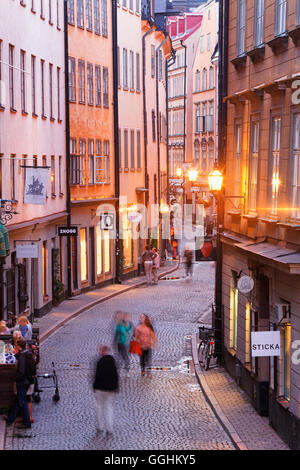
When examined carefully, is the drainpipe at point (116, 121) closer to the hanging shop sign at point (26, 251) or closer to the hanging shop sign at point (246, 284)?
the hanging shop sign at point (26, 251)

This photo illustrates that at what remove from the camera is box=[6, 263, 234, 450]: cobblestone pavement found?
17.3m

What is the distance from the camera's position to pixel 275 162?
19297 mm

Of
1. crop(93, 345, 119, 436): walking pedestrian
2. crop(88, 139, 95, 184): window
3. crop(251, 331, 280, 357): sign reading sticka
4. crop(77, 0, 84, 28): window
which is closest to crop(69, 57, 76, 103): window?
crop(77, 0, 84, 28): window

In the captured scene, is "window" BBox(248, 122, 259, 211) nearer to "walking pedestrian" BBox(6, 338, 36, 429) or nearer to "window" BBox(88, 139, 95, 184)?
"walking pedestrian" BBox(6, 338, 36, 429)

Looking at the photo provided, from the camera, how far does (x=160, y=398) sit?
21.3m

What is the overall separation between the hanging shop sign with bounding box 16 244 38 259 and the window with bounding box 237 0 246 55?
335 inches

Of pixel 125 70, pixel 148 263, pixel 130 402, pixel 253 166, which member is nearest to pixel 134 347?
pixel 130 402

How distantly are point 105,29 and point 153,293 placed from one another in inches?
465

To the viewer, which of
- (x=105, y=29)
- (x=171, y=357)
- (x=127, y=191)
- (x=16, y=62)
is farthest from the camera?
(x=127, y=191)

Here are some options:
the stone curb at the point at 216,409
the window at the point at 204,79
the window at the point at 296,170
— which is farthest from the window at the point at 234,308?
the window at the point at 204,79

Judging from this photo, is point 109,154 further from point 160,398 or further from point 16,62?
point 160,398

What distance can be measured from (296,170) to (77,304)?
20.2m

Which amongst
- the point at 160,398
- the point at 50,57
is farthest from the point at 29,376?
the point at 50,57

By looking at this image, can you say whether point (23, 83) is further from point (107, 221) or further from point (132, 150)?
point (132, 150)
